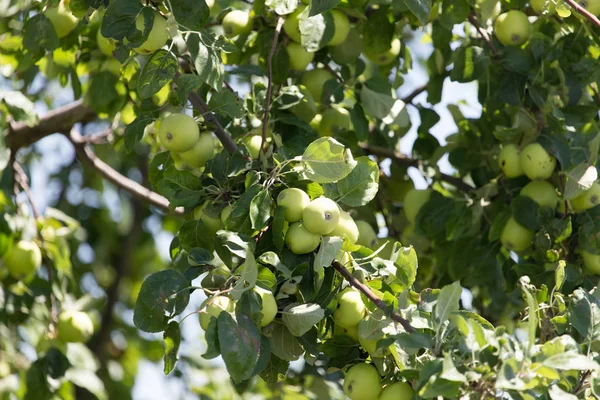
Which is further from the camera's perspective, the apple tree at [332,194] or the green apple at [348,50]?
the green apple at [348,50]

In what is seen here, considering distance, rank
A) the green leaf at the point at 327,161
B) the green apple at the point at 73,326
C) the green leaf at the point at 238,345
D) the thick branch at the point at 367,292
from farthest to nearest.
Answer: the green apple at the point at 73,326 < the green leaf at the point at 327,161 < the thick branch at the point at 367,292 < the green leaf at the point at 238,345

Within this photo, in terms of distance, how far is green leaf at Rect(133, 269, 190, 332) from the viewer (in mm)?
1728

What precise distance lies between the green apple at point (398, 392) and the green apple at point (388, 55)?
1.34m

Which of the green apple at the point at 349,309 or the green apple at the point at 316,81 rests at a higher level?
the green apple at the point at 349,309

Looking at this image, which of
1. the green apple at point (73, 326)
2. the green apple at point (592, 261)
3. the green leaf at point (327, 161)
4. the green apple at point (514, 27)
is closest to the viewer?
the green leaf at point (327, 161)

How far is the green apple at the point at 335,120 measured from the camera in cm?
267

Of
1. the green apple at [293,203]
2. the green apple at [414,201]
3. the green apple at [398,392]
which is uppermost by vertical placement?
the green apple at [293,203]

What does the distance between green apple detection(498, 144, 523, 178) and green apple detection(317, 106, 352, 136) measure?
48cm

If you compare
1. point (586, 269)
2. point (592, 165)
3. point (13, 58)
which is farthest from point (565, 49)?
point (13, 58)

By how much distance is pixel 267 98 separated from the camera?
219cm

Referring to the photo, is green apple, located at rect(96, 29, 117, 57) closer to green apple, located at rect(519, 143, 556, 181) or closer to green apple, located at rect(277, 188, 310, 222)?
green apple, located at rect(277, 188, 310, 222)

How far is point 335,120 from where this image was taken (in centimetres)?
267

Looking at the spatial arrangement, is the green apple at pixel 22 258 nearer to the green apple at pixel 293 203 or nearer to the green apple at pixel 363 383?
the green apple at pixel 293 203

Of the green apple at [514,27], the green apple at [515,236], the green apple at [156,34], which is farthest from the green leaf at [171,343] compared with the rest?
the green apple at [514,27]
